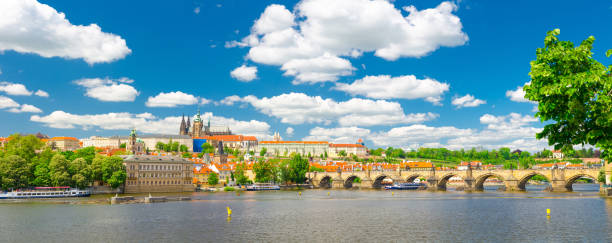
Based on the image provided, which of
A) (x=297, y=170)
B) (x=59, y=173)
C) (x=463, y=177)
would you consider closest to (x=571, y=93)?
(x=59, y=173)

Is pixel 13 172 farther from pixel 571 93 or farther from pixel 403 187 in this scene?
pixel 571 93

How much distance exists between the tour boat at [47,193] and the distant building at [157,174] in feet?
38.4

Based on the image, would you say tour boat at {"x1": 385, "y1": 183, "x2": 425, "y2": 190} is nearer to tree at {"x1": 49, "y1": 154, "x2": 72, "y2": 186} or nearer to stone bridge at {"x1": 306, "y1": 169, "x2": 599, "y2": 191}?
stone bridge at {"x1": 306, "y1": 169, "x2": 599, "y2": 191}

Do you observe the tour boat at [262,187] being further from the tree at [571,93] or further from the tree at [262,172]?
the tree at [571,93]

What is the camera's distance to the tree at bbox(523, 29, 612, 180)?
567 inches

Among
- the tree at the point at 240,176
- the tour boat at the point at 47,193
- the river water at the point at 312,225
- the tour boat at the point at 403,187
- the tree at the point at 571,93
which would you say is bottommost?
the tour boat at the point at 403,187

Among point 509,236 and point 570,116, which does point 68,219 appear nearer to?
point 509,236

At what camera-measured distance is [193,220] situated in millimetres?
40312

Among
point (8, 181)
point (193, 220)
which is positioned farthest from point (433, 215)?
point (8, 181)

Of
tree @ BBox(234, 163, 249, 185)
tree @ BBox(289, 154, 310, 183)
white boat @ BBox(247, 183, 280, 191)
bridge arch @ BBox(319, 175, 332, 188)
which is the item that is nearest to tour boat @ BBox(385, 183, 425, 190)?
bridge arch @ BBox(319, 175, 332, 188)

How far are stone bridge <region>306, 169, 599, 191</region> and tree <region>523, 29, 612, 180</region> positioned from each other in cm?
6740

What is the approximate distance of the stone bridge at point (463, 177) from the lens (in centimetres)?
8050

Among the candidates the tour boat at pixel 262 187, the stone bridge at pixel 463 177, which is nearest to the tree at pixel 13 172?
the tour boat at pixel 262 187

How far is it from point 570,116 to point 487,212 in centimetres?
3366
